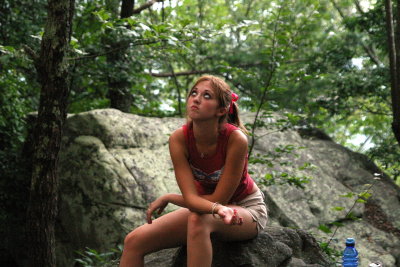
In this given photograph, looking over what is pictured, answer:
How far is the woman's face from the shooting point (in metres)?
3.01

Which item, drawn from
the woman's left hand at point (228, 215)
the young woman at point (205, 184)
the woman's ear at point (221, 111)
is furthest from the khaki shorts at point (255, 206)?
the woman's ear at point (221, 111)

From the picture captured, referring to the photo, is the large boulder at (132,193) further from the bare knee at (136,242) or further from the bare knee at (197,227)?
the bare knee at (197,227)

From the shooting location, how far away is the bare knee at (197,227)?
2846 millimetres

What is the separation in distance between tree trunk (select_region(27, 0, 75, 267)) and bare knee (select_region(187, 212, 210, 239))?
2.08m

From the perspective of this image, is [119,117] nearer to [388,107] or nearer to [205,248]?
[205,248]

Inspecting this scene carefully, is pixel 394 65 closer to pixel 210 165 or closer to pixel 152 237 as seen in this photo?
pixel 210 165

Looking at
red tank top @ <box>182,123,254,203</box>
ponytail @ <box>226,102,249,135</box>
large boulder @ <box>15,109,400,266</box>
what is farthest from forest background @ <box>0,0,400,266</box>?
red tank top @ <box>182,123,254,203</box>

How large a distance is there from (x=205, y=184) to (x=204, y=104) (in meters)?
0.55

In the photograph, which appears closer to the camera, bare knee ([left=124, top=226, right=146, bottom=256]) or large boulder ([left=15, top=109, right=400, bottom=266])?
bare knee ([left=124, top=226, right=146, bottom=256])

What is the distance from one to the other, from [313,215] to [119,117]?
9.79 ft

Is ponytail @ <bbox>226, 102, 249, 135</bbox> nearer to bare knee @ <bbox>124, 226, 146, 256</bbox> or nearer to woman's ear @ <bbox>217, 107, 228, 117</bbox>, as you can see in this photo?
woman's ear @ <bbox>217, 107, 228, 117</bbox>

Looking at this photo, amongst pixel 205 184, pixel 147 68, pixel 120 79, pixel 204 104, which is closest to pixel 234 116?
pixel 204 104

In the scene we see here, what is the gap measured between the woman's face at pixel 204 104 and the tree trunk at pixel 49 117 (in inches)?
72.6

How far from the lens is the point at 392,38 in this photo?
19.6ft
